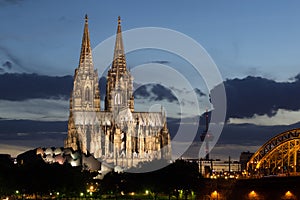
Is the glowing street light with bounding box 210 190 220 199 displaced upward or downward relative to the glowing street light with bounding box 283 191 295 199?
upward

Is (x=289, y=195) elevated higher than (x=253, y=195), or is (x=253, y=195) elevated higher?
(x=253, y=195)

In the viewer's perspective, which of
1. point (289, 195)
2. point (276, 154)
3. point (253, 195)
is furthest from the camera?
point (276, 154)

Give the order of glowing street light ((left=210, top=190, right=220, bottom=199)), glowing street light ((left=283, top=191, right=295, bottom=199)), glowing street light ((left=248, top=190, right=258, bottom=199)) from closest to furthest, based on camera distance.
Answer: glowing street light ((left=283, top=191, right=295, bottom=199)), glowing street light ((left=248, top=190, right=258, bottom=199)), glowing street light ((left=210, top=190, right=220, bottom=199))

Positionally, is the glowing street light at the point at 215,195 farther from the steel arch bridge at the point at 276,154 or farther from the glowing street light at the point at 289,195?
the glowing street light at the point at 289,195

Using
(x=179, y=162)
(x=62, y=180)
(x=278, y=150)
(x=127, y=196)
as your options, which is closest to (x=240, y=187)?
(x=278, y=150)

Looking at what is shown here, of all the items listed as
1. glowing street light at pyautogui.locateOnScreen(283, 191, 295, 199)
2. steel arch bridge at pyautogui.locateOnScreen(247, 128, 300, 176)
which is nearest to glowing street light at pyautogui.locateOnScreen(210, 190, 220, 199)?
steel arch bridge at pyautogui.locateOnScreen(247, 128, 300, 176)

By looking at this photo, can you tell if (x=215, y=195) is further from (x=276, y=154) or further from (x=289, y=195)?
(x=289, y=195)

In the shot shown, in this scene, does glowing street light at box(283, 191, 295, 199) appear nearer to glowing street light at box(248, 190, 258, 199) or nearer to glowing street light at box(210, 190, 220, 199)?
glowing street light at box(248, 190, 258, 199)

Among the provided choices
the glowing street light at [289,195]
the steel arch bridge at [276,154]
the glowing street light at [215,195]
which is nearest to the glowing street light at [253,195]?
the steel arch bridge at [276,154]

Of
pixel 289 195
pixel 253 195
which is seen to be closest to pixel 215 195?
pixel 253 195

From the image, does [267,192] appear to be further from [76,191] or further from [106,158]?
[106,158]

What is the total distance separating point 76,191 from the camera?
132250 millimetres

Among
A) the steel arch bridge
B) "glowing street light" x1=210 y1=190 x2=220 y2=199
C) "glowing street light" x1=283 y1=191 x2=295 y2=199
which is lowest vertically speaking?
"glowing street light" x1=283 y1=191 x2=295 y2=199

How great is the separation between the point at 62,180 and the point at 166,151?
3022 inches
